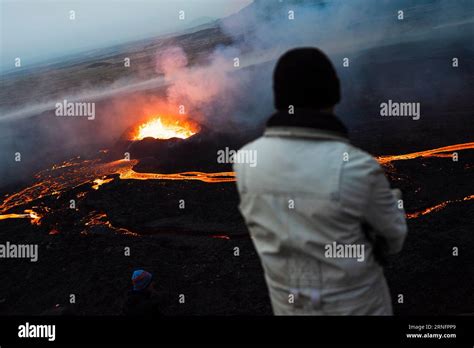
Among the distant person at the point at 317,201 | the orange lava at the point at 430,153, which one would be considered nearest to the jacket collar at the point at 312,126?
the distant person at the point at 317,201

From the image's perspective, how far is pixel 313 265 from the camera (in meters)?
2.28

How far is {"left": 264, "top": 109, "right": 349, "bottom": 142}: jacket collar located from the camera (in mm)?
2168

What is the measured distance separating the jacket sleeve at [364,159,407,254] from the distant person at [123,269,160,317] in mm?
2921

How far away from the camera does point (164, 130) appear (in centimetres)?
1338

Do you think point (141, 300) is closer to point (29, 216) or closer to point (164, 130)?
point (29, 216)

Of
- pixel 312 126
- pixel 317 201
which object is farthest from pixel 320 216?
pixel 312 126

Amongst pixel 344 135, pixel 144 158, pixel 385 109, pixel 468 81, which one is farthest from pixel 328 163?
pixel 468 81

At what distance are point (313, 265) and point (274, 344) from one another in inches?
85.4

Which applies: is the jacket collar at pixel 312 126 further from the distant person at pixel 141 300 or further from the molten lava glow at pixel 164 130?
the molten lava glow at pixel 164 130

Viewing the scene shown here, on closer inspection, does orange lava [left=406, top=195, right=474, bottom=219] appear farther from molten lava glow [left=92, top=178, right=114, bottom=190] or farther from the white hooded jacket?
molten lava glow [left=92, top=178, right=114, bottom=190]

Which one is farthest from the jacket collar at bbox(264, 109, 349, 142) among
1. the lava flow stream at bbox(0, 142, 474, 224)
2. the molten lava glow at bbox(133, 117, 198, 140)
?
the molten lava glow at bbox(133, 117, 198, 140)

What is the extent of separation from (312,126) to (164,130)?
11621 millimetres

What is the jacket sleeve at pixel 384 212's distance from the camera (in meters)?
2.10

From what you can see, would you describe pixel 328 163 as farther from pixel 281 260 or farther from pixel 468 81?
pixel 468 81
